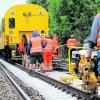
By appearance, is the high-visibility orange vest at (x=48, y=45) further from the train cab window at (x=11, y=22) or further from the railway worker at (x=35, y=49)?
the train cab window at (x=11, y=22)

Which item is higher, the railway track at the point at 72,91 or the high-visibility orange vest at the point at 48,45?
the high-visibility orange vest at the point at 48,45

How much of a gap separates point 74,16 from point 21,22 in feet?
35.3

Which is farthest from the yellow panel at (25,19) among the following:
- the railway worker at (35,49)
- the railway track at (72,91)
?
the railway track at (72,91)

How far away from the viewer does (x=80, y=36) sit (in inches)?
1538

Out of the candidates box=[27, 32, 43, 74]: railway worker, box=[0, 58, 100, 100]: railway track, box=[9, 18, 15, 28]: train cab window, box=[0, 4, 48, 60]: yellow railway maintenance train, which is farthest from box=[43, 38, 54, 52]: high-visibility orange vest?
box=[9, 18, 15, 28]: train cab window

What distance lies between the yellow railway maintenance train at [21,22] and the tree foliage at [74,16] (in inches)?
355

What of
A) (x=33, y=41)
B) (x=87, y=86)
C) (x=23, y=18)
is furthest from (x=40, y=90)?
(x=23, y=18)

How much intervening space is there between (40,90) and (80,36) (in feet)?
81.5

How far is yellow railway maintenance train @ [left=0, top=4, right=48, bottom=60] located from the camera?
30.1 metres

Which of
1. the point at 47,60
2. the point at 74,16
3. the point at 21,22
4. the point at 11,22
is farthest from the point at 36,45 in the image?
the point at 74,16

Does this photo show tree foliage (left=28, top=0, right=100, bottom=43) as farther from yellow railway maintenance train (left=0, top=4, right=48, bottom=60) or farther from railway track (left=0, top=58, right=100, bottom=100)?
railway track (left=0, top=58, right=100, bottom=100)

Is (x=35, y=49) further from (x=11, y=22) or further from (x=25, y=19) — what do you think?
(x=11, y=22)

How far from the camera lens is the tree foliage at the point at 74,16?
39.2 m

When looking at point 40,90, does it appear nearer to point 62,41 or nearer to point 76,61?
point 76,61
